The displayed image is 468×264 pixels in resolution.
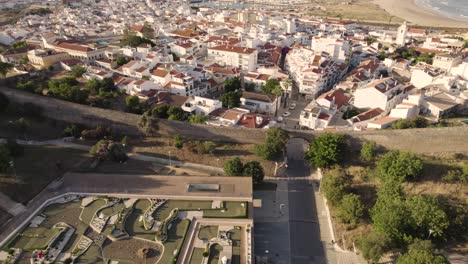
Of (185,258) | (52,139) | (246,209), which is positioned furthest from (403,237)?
(52,139)

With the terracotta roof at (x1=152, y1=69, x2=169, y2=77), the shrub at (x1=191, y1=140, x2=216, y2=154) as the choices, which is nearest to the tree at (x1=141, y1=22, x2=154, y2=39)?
the terracotta roof at (x1=152, y1=69, x2=169, y2=77)

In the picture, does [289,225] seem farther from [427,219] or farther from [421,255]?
[421,255]

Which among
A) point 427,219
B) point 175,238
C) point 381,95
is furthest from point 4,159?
point 381,95

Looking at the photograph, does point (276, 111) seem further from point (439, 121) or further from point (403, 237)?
point (403, 237)

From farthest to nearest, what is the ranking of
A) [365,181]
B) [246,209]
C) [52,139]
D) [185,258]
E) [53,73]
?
[53,73] < [52,139] < [365,181] < [246,209] < [185,258]

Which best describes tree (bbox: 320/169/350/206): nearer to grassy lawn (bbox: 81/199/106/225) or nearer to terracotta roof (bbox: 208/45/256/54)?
grassy lawn (bbox: 81/199/106/225)
